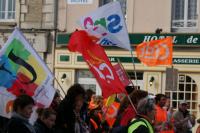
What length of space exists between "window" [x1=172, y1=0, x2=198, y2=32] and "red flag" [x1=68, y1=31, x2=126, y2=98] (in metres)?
10.8

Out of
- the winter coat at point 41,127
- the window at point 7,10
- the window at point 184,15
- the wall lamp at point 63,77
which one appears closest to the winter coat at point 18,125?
the winter coat at point 41,127

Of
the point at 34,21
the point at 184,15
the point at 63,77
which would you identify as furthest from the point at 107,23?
the point at 34,21

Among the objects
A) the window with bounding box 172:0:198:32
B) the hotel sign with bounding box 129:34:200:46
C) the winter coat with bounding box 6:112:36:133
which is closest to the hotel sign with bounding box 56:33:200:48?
the hotel sign with bounding box 129:34:200:46

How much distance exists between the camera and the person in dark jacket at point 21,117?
5918 millimetres

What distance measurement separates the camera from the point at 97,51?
846 centimetres

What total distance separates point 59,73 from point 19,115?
556 inches

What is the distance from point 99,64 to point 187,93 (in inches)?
422

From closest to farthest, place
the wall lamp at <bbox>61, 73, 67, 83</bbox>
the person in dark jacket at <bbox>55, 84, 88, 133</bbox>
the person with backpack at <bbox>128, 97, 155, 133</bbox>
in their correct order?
1. the person with backpack at <bbox>128, 97, 155, 133</bbox>
2. the person in dark jacket at <bbox>55, 84, 88, 133</bbox>
3. the wall lamp at <bbox>61, 73, 67, 83</bbox>

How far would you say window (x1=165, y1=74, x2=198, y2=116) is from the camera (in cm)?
1861

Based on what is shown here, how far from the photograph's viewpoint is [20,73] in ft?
23.8

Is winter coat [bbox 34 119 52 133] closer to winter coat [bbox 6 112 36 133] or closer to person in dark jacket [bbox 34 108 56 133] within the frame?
person in dark jacket [bbox 34 108 56 133]

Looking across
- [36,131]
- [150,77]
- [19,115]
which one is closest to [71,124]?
[36,131]

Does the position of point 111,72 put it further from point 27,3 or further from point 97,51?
point 27,3

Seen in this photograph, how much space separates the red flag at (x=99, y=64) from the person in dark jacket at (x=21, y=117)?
7.18ft
